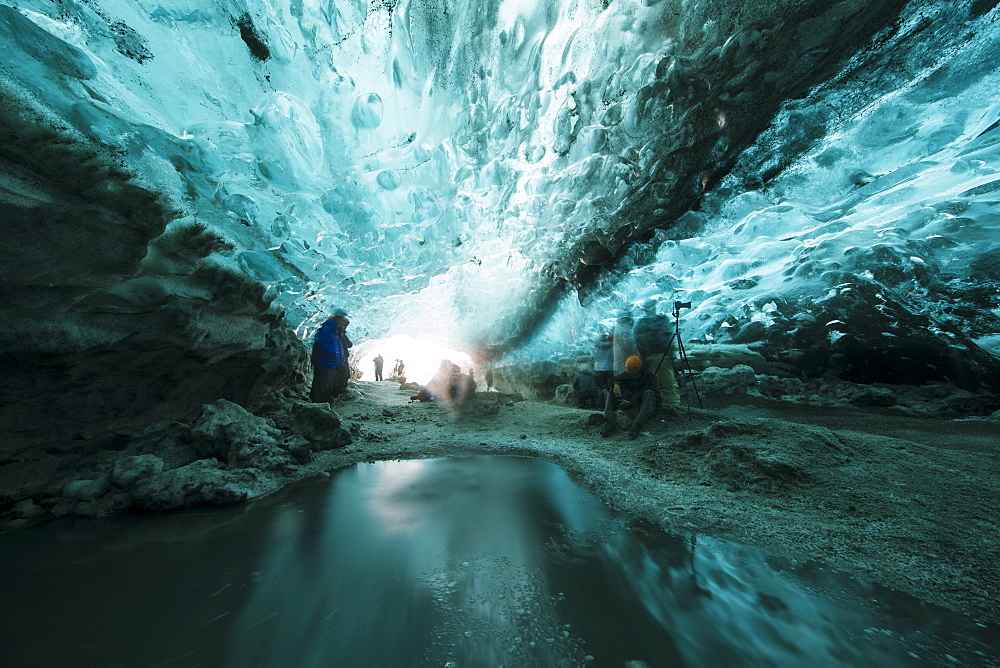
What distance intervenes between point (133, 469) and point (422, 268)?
575 centimetres

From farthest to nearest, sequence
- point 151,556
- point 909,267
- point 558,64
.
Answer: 1. point 909,267
2. point 558,64
3. point 151,556

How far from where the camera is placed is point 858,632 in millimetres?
1448

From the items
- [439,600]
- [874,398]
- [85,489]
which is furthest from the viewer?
[874,398]

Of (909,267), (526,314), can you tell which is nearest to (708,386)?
(909,267)

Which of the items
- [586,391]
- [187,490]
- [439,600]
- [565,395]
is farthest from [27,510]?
[565,395]

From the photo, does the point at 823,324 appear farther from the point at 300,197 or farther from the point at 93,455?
the point at 93,455

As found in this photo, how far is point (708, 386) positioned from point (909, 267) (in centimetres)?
569

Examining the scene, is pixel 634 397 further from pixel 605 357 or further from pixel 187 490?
pixel 187 490

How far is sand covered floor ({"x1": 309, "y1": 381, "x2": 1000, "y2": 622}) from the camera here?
6.43ft

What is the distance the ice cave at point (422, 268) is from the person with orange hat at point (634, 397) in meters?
0.37

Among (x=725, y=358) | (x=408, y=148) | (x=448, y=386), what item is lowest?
(x=448, y=386)

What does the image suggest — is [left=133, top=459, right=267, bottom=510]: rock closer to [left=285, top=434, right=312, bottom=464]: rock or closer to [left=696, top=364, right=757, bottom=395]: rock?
[left=285, top=434, right=312, bottom=464]: rock

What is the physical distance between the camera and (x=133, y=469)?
9.84 ft

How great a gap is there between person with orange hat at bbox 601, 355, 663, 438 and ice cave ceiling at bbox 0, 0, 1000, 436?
2.82 metres
